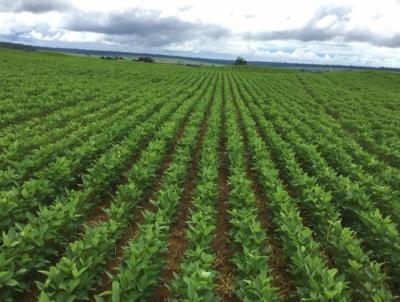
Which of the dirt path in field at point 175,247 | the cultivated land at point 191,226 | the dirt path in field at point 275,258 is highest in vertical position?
the cultivated land at point 191,226

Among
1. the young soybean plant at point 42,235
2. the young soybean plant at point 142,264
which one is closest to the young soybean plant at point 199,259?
the young soybean plant at point 142,264

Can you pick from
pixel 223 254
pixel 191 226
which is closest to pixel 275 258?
pixel 223 254

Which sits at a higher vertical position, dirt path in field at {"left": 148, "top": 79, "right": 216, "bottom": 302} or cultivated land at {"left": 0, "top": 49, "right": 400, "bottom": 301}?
cultivated land at {"left": 0, "top": 49, "right": 400, "bottom": 301}

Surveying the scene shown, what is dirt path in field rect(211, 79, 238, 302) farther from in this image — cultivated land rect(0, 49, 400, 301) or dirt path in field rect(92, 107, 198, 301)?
dirt path in field rect(92, 107, 198, 301)

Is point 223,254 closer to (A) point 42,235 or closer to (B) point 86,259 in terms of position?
(B) point 86,259

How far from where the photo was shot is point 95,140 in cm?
898

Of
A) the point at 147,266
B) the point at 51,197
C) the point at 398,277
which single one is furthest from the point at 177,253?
the point at 398,277

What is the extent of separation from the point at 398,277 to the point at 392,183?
3.89m

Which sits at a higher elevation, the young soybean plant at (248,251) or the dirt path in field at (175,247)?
the young soybean plant at (248,251)

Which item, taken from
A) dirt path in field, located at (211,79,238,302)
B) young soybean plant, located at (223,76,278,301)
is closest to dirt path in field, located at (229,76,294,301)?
young soybean plant, located at (223,76,278,301)

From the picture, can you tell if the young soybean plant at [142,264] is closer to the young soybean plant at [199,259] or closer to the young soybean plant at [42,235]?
the young soybean plant at [199,259]

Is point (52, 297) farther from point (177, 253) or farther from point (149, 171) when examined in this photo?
point (149, 171)

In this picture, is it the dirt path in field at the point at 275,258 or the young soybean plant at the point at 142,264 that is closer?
the young soybean plant at the point at 142,264

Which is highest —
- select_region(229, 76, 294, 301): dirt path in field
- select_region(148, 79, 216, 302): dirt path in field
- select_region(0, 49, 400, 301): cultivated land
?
select_region(0, 49, 400, 301): cultivated land
